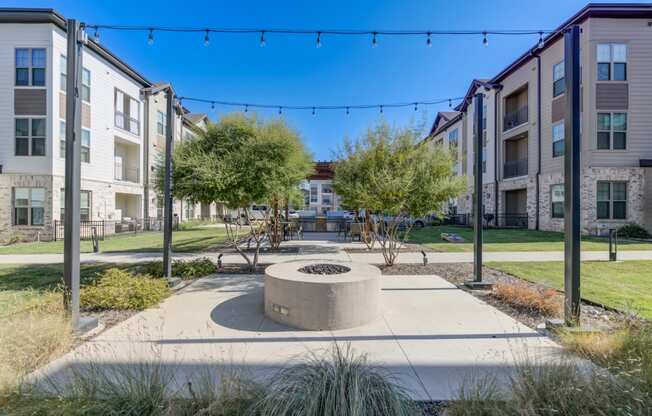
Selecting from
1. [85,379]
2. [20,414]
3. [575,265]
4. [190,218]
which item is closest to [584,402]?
[575,265]

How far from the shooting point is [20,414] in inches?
104

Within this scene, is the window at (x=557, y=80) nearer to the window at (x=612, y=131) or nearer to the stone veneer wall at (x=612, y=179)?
the window at (x=612, y=131)

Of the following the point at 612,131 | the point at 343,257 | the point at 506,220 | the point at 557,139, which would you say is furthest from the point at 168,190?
Answer: the point at 506,220

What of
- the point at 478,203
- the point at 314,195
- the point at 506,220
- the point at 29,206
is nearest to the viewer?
the point at 478,203

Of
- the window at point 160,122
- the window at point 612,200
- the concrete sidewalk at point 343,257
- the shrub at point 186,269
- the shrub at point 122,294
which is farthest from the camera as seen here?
the window at point 160,122

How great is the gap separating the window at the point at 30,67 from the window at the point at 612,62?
96.3 ft

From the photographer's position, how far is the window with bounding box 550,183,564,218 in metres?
20.4

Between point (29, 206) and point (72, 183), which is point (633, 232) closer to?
point (72, 183)

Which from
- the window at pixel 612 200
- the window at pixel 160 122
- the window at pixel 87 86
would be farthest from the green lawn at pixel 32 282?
the window at pixel 612 200

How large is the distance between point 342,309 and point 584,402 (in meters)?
3.03

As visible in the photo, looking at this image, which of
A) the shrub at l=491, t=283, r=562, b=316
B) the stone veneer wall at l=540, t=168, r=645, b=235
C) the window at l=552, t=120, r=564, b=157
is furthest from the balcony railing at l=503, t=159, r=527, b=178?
the shrub at l=491, t=283, r=562, b=316

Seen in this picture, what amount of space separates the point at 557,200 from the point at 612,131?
4.65 metres

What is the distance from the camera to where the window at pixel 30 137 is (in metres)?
16.8

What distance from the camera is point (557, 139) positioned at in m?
20.5
